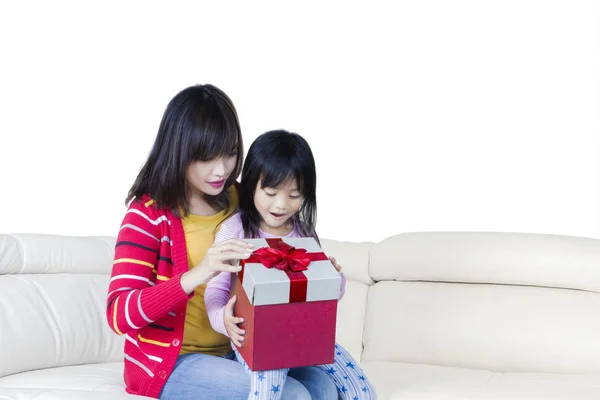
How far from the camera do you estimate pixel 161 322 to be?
6.13 feet

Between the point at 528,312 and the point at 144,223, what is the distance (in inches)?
54.6

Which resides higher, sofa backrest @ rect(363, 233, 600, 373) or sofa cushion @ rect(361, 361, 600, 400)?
sofa backrest @ rect(363, 233, 600, 373)

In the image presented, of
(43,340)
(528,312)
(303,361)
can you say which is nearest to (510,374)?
(528,312)

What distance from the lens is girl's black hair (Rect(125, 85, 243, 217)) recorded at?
6.00 ft

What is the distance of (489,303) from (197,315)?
44.4 inches

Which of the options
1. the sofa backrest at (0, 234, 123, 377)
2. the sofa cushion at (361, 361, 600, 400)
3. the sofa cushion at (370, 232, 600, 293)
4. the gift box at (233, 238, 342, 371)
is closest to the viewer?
the gift box at (233, 238, 342, 371)

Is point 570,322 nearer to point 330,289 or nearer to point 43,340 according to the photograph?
point 330,289

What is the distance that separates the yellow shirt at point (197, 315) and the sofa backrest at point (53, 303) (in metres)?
0.66

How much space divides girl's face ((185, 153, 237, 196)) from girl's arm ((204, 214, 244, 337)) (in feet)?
0.31

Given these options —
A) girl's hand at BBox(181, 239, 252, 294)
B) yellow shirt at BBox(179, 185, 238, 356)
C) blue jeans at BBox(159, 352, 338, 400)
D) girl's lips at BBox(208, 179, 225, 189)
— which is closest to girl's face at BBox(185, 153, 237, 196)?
girl's lips at BBox(208, 179, 225, 189)

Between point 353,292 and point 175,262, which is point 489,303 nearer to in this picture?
point 353,292

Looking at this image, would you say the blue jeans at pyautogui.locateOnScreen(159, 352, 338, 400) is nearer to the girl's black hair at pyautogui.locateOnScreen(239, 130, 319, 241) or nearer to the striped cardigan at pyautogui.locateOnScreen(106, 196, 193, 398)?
the striped cardigan at pyautogui.locateOnScreen(106, 196, 193, 398)

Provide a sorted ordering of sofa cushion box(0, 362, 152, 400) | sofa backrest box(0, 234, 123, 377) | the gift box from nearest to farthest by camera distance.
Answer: the gift box → sofa cushion box(0, 362, 152, 400) → sofa backrest box(0, 234, 123, 377)

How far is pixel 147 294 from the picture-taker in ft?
5.71
